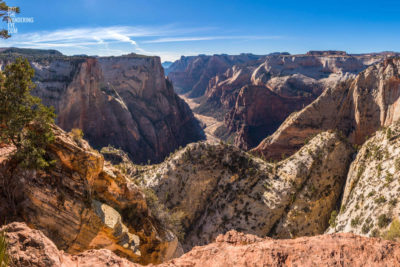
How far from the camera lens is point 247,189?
3247 centimetres

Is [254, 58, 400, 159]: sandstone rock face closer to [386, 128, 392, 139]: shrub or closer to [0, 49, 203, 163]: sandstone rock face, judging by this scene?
[386, 128, 392, 139]: shrub

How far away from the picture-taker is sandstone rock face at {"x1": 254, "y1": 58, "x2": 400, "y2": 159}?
162 feet

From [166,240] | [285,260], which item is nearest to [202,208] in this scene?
[166,240]

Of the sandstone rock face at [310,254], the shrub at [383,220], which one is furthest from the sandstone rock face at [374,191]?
the sandstone rock face at [310,254]

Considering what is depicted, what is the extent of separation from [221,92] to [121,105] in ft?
396

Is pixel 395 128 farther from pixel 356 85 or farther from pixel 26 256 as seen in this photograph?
pixel 26 256

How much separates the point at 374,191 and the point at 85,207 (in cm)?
2657

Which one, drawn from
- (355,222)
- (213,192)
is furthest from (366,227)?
(213,192)

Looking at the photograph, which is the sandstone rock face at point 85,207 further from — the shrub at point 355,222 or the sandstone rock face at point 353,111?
the sandstone rock face at point 353,111

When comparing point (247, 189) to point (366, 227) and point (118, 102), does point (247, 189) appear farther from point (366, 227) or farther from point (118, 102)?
point (118, 102)

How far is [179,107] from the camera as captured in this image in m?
124

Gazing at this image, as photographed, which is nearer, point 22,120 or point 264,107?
point 22,120

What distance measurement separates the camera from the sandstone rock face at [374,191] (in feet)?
65.3

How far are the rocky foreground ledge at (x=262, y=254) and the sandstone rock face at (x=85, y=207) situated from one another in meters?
4.21
